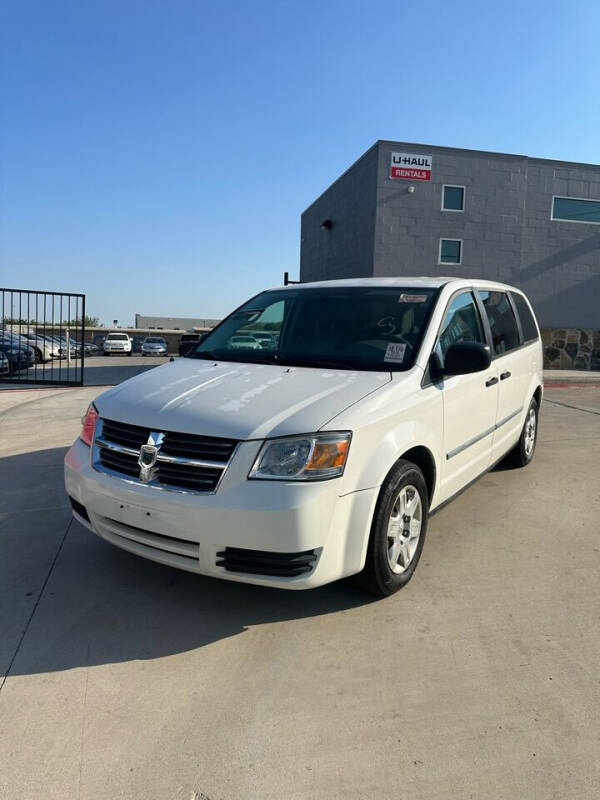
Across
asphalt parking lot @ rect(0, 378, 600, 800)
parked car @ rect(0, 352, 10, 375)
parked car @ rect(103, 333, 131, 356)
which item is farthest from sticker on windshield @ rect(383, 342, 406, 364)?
parked car @ rect(103, 333, 131, 356)

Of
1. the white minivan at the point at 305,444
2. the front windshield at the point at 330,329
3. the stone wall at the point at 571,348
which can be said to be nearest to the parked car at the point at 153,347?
the stone wall at the point at 571,348

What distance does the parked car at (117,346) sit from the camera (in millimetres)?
34688

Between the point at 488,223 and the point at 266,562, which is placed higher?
the point at 488,223

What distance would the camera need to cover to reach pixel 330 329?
13.0 feet

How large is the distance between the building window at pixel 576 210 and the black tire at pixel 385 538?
61.0 feet

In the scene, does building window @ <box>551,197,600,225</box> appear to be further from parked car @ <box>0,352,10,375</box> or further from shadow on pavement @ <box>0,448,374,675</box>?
shadow on pavement @ <box>0,448,374,675</box>

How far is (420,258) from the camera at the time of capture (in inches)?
716

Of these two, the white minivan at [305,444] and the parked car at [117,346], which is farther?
the parked car at [117,346]

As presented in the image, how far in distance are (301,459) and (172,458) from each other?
0.63 m

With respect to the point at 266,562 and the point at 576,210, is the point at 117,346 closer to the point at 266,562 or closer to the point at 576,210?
the point at 576,210

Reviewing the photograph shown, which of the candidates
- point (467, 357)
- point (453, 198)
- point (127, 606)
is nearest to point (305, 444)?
point (467, 357)

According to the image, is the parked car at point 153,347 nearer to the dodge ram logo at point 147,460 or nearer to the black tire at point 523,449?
the black tire at point 523,449

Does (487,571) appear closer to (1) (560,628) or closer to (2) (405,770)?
(1) (560,628)

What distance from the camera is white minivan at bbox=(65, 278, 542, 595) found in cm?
264
